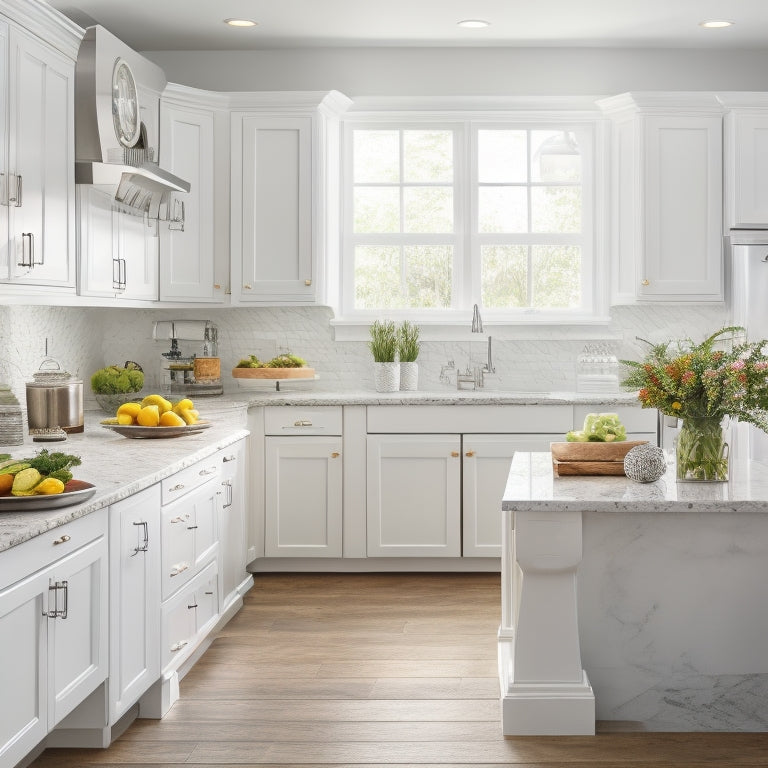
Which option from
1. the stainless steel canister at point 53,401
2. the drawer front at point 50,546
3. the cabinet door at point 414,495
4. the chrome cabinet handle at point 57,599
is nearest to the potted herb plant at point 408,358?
the cabinet door at point 414,495

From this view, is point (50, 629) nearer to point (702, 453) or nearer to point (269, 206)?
point (702, 453)

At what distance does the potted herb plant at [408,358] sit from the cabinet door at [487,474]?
1.82ft

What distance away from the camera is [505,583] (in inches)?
147

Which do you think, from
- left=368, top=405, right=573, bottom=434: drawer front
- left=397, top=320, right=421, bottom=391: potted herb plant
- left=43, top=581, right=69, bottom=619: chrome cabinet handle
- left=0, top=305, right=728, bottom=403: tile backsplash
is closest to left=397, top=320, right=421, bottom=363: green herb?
left=397, top=320, right=421, bottom=391: potted herb plant

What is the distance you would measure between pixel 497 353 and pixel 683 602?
2.81 meters

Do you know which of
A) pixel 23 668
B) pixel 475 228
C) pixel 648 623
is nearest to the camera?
pixel 23 668

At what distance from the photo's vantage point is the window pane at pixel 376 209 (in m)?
5.84

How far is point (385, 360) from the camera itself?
5457 millimetres

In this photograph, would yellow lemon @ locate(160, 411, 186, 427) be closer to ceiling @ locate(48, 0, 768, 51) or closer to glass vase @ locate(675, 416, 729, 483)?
glass vase @ locate(675, 416, 729, 483)

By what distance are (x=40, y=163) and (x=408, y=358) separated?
2.40 meters

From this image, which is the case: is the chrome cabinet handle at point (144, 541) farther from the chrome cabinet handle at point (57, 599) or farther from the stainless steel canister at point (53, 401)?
the stainless steel canister at point (53, 401)

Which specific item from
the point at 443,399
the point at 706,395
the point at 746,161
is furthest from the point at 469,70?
the point at 706,395

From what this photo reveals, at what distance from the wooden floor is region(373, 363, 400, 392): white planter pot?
1.21 m

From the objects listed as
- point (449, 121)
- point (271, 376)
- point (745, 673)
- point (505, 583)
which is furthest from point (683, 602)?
point (449, 121)
